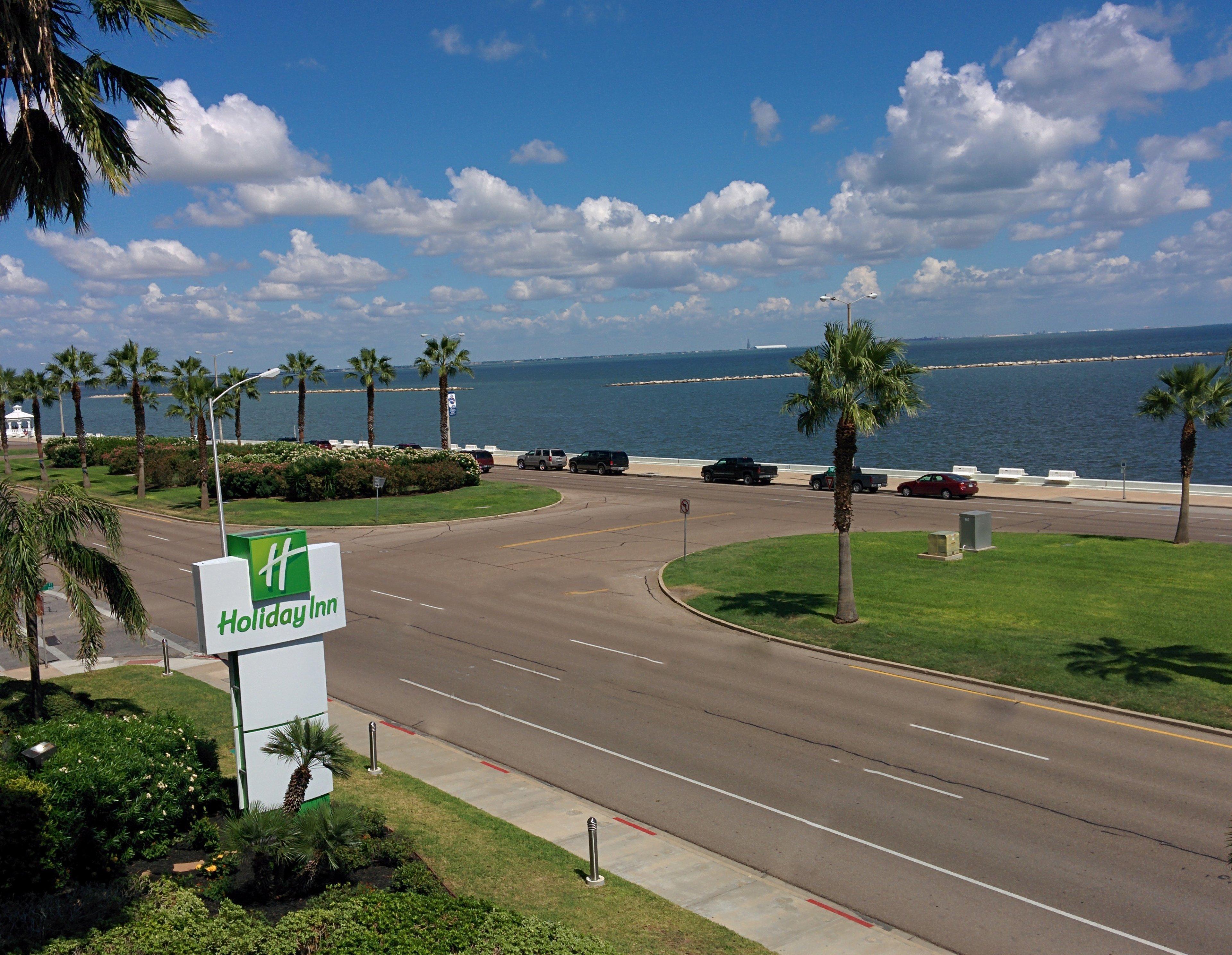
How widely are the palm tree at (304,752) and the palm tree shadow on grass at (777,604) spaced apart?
1582cm

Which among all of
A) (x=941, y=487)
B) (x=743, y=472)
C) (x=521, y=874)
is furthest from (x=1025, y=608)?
(x=743, y=472)

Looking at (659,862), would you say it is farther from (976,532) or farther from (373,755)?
(976,532)

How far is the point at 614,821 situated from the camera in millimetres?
13422

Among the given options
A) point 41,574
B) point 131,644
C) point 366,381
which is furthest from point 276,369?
point 366,381

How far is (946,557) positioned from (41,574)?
26.4m

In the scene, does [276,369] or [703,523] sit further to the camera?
[703,523]

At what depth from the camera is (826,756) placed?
15.7 metres

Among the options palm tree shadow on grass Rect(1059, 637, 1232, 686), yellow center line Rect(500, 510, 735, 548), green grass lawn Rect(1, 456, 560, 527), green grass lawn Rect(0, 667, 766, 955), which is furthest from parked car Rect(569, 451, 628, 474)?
green grass lawn Rect(0, 667, 766, 955)

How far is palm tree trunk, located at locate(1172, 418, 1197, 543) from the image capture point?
104 feet

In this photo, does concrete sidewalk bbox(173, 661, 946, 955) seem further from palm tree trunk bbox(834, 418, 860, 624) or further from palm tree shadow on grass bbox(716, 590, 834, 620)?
palm tree trunk bbox(834, 418, 860, 624)

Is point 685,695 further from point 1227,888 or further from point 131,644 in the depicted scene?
point 131,644

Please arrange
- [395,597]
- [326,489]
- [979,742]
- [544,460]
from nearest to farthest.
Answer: [979,742]
[395,597]
[326,489]
[544,460]

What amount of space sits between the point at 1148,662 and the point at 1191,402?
17.2 meters

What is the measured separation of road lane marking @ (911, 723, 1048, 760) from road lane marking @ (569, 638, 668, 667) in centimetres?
628
